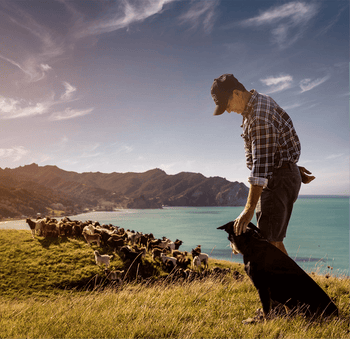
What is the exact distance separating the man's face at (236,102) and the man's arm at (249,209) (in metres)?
1.24

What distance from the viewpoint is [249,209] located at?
3.26m

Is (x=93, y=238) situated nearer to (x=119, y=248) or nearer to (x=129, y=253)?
(x=119, y=248)

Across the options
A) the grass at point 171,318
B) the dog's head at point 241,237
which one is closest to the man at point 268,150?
the dog's head at point 241,237

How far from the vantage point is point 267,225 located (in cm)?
359

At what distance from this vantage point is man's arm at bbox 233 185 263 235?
325cm

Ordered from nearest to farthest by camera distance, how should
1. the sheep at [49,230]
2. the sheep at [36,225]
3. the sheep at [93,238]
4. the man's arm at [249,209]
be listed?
the man's arm at [249,209]
the sheep at [93,238]
the sheep at [49,230]
the sheep at [36,225]

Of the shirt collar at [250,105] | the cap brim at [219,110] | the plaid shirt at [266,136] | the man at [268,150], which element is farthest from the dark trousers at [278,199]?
the cap brim at [219,110]

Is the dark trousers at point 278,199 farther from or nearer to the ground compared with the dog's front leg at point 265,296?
farther from the ground

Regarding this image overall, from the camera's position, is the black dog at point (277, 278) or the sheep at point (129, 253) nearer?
the black dog at point (277, 278)

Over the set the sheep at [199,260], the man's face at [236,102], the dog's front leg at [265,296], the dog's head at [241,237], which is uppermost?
the man's face at [236,102]

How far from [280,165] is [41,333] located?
12.8 feet

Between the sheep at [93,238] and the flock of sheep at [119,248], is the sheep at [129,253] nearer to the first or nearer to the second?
the flock of sheep at [119,248]

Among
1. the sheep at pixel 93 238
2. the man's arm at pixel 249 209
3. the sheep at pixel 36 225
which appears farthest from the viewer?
the sheep at pixel 36 225

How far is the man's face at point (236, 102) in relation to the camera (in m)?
3.67
